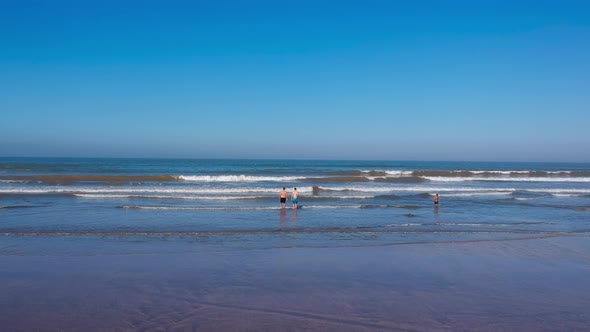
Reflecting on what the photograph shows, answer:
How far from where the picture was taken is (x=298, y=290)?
295 inches

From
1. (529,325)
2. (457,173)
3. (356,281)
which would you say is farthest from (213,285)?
(457,173)

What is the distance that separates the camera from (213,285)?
25.2 feet

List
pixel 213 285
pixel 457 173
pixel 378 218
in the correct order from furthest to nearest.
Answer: pixel 457 173
pixel 378 218
pixel 213 285

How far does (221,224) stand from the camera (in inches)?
580

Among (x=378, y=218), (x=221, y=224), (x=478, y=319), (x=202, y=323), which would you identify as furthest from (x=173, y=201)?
(x=478, y=319)

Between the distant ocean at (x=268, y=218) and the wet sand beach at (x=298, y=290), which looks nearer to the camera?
the wet sand beach at (x=298, y=290)

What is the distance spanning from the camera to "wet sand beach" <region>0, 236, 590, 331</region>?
6.03 metres

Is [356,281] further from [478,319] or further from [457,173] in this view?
[457,173]

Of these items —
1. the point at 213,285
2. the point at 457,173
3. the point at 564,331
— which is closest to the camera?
the point at 564,331

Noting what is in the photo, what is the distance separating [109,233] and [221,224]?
361 centimetres

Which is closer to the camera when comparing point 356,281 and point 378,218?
point 356,281

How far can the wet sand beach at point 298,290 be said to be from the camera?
6.03m

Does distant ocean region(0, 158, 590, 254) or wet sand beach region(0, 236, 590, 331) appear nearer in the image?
wet sand beach region(0, 236, 590, 331)

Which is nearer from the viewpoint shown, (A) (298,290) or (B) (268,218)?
(A) (298,290)
